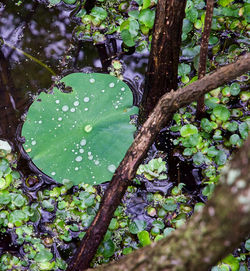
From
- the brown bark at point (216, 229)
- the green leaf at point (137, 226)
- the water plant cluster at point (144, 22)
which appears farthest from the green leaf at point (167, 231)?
the water plant cluster at point (144, 22)

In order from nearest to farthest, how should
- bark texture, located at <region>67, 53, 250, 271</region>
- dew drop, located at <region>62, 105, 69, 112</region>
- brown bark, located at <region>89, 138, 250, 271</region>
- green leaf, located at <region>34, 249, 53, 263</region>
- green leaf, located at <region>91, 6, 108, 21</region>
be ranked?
brown bark, located at <region>89, 138, 250, 271</region>, bark texture, located at <region>67, 53, 250, 271</region>, green leaf, located at <region>34, 249, 53, 263</region>, dew drop, located at <region>62, 105, 69, 112</region>, green leaf, located at <region>91, 6, 108, 21</region>

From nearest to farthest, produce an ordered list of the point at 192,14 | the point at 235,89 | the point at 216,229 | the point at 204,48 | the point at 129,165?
the point at 216,229 → the point at 129,165 → the point at 204,48 → the point at 235,89 → the point at 192,14

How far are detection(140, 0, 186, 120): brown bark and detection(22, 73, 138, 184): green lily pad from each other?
16 centimetres

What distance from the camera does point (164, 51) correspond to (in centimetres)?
179

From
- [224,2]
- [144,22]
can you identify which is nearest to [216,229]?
[144,22]

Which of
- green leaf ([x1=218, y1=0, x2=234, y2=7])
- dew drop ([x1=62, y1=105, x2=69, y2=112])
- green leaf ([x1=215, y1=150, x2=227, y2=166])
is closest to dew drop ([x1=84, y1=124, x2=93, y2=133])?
dew drop ([x1=62, y1=105, x2=69, y2=112])

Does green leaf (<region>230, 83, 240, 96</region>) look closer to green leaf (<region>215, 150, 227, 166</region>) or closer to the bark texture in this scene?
green leaf (<region>215, 150, 227, 166</region>)

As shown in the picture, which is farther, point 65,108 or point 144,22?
point 144,22

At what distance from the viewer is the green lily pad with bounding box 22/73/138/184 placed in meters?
1.94

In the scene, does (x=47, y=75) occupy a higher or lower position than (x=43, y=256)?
higher

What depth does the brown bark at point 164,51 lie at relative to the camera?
165cm

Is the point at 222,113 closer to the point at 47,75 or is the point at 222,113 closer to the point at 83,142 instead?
the point at 83,142

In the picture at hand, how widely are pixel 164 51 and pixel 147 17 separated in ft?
1.99

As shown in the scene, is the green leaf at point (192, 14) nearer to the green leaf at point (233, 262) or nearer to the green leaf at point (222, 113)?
the green leaf at point (222, 113)
